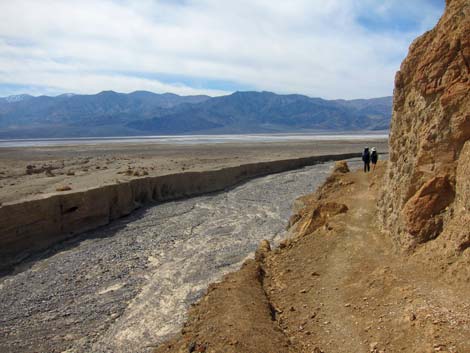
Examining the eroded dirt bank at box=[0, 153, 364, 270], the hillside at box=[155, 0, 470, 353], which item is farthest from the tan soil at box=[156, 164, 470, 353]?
the eroded dirt bank at box=[0, 153, 364, 270]

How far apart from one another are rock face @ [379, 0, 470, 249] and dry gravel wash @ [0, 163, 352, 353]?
6.42 meters

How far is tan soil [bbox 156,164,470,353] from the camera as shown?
22.2 ft

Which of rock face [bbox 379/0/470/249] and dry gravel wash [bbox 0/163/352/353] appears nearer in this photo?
rock face [bbox 379/0/470/249]

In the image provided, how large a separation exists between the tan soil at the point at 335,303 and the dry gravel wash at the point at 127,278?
234 centimetres

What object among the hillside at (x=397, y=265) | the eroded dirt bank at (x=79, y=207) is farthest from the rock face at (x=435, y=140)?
the eroded dirt bank at (x=79, y=207)

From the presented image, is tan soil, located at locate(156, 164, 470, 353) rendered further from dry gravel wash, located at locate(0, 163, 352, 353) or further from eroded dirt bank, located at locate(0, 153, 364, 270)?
eroded dirt bank, located at locate(0, 153, 364, 270)

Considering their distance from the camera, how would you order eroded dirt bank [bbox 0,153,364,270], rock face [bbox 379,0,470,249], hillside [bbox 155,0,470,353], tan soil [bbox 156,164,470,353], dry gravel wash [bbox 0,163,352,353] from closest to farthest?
tan soil [bbox 156,164,470,353] < hillside [bbox 155,0,470,353] < rock face [bbox 379,0,470,249] < dry gravel wash [bbox 0,163,352,353] < eroded dirt bank [bbox 0,153,364,270]

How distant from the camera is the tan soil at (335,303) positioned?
678cm

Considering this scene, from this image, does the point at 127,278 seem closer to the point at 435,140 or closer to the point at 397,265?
the point at 397,265

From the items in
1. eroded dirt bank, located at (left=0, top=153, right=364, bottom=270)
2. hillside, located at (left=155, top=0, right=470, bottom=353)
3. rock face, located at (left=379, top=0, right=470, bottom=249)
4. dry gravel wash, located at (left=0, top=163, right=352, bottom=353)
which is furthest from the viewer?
eroded dirt bank, located at (left=0, top=153, right=364, bottom=270)

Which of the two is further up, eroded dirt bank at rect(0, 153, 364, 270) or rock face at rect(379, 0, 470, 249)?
rock face at rect(379, 0, 470, 249)

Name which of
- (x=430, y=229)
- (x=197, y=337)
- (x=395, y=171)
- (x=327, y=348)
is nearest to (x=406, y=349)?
(x=327, y=348)

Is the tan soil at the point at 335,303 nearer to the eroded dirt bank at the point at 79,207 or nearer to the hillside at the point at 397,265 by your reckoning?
the hillside at the point at 397,265

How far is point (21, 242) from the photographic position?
58.3 feet
